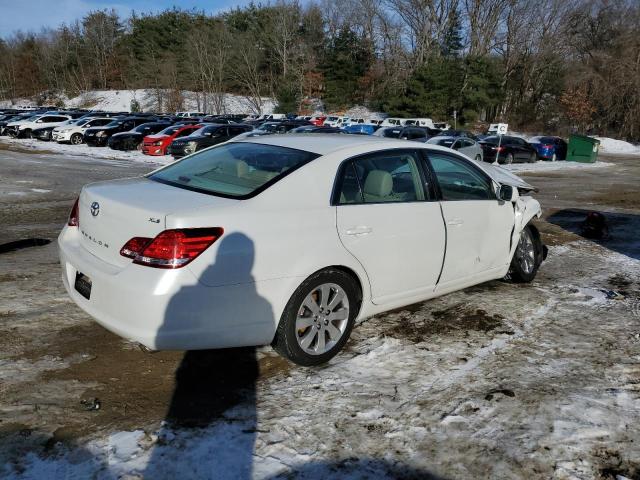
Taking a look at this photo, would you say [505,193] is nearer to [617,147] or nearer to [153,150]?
[153,150]

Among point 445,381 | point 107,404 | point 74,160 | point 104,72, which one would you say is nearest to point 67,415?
point 107,404

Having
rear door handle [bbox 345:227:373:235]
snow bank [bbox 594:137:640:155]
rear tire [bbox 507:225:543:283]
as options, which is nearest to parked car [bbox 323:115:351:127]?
snow bank [bbox 594:137:640:155]

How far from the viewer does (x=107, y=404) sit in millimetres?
3133

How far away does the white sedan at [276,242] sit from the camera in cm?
306

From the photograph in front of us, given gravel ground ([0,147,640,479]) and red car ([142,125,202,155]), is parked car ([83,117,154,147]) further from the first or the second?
gravel ground ([0,147,640,479])

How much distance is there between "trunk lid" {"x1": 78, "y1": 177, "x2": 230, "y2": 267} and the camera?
3123 millimetres

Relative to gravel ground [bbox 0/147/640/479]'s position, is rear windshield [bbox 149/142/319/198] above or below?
above

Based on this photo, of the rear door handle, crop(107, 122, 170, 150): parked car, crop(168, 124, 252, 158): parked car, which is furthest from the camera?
crop(107, 122, 170, 150): parked car

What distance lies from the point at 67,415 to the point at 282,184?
186 cm

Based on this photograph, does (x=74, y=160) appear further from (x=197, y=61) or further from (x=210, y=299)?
(x=197, y=61)

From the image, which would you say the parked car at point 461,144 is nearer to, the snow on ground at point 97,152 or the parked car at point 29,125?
the snow on ground at point 97,152

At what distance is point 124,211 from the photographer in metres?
3.25

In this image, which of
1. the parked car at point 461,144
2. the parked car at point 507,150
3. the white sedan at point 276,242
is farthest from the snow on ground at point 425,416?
the parked car at point 507,150

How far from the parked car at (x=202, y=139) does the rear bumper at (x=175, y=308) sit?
17.2 meters
